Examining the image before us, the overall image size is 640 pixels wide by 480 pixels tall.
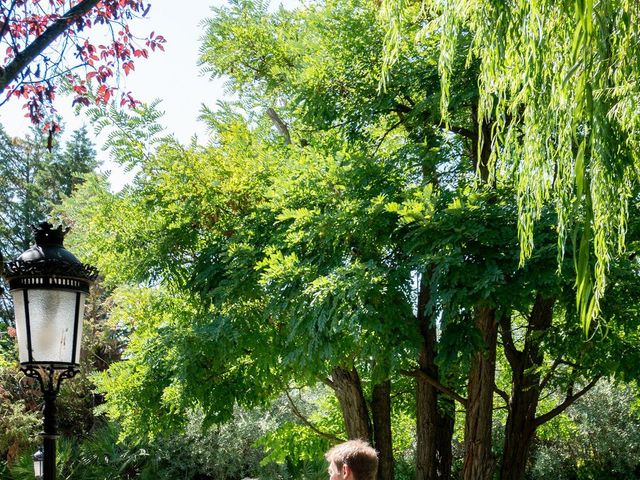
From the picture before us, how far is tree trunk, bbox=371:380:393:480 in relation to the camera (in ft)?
39.5

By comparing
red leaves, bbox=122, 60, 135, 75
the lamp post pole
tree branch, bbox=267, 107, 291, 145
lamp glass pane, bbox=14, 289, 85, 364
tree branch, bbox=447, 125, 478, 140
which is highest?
tree branch, bbox=267, 107, 291, 145

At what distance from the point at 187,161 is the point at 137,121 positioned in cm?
95

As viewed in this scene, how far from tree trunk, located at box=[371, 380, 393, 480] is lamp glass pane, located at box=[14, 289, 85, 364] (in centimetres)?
847

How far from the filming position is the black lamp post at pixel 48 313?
13.0 feet

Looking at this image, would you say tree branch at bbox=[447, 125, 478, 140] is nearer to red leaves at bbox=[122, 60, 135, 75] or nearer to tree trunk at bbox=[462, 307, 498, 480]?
tree trunk at bbox=[462, 307, 498, 480]

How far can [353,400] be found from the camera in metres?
11.9

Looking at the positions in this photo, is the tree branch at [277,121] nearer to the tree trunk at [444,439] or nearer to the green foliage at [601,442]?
the tree trunk at [444,439]

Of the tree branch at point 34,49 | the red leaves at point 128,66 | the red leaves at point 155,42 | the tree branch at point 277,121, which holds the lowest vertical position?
the tree branch at point 34,49

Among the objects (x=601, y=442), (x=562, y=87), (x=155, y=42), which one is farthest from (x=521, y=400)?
(x=601, y=442)

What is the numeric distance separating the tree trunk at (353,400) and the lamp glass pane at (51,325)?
26.5 ft

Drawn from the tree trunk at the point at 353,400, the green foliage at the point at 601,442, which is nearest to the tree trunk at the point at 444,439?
the tree trunk at the point at 353,400

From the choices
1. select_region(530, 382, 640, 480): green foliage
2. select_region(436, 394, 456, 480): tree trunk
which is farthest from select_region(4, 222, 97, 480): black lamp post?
select_region(530, 382, 640, 480): green foliage

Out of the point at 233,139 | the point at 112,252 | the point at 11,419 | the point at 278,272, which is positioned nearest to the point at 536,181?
the point at 278,272

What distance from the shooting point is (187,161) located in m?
11.2
